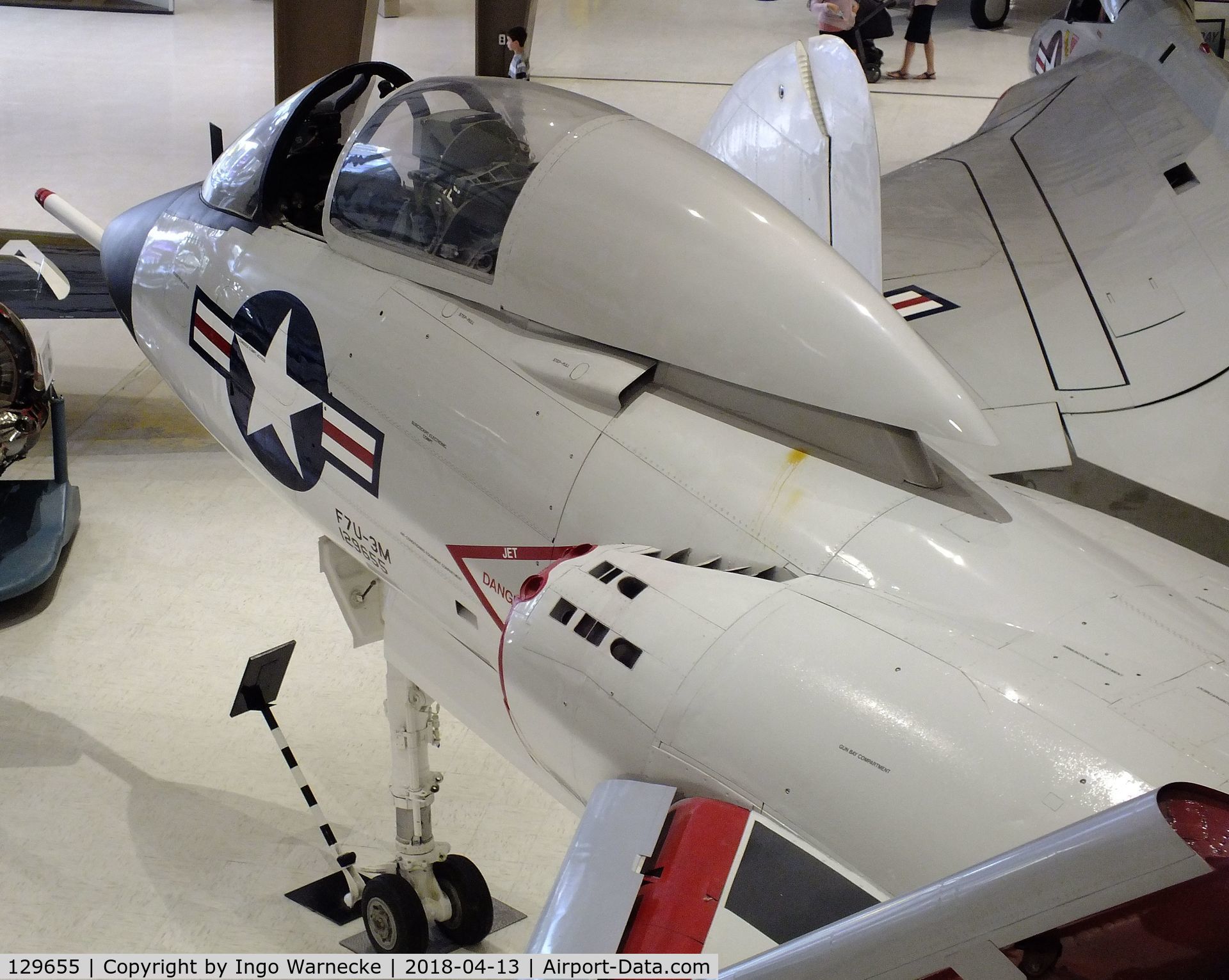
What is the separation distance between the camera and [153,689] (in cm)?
607

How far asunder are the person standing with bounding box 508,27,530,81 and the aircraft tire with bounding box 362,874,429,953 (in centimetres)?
998

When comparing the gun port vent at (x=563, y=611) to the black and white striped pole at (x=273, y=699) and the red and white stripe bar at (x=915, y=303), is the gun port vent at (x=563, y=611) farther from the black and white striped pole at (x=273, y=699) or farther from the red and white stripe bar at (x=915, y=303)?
the red and white stripe bar at (x=915, y=303)

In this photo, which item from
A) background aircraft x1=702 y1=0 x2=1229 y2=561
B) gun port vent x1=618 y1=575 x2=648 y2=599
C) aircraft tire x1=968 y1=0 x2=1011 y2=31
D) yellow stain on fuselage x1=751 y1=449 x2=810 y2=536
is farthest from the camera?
aircraft tire x1=968 y1=0 x2=1011 y2=31

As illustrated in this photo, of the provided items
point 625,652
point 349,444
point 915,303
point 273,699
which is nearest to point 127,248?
point 349,444

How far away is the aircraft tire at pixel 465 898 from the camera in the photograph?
4734 mm

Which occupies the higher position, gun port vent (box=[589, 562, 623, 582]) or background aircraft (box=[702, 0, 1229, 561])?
background aircraft (box=[702, 0, 1229, 561])

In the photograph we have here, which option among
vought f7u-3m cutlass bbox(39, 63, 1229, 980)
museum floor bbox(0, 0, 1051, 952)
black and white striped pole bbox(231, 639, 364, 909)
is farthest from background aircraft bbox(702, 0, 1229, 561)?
museum floor bbox(0, 0, 1051, 952)

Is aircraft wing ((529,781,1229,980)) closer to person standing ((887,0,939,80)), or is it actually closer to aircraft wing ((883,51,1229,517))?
aircraft wing ((883,51,1229,517))

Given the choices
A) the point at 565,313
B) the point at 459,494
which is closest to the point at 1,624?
the point at 459,494

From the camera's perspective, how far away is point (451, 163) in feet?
13.2

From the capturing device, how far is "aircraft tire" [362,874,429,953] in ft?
15.0

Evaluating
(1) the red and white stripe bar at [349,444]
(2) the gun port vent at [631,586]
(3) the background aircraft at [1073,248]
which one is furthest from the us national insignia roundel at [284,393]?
(3) the background aircraft at [1073,248]

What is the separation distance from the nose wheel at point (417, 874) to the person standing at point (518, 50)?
968 cm

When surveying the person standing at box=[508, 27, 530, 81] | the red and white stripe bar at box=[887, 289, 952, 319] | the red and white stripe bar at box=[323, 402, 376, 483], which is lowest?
the red and white stripe bar at box=[323, 402, 376, 483]
